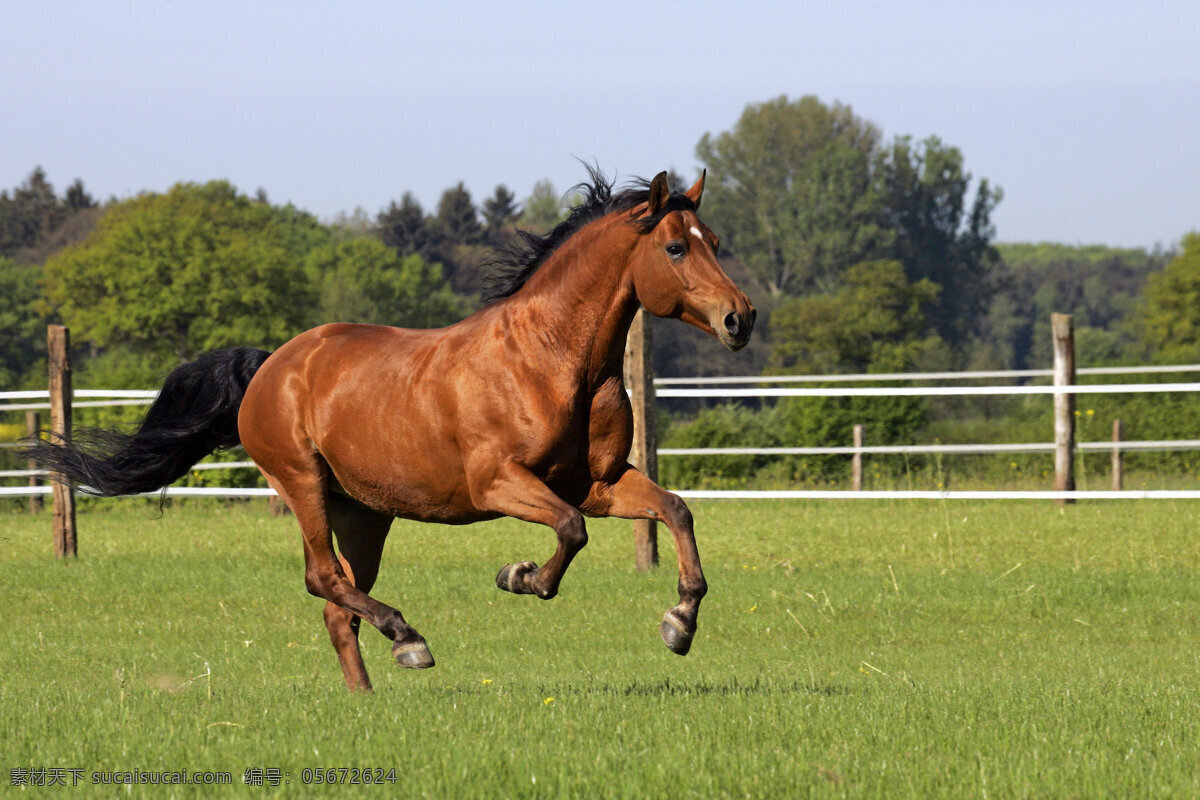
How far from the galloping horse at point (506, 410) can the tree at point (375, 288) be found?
2400 inches

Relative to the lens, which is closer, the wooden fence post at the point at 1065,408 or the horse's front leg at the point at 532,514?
the horse's front leg at the point at 532,514

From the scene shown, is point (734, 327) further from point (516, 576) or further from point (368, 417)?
point (368, 417)

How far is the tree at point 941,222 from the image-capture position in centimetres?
9525

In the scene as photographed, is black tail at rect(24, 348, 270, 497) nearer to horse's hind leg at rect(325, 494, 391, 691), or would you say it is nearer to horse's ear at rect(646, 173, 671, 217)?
horse's hind leg at rect(325, 494, 391, 691)

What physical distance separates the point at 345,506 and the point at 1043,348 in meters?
103

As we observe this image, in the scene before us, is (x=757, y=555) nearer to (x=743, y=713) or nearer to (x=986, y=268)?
(x=743, y=713)

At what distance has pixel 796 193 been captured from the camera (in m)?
91.5

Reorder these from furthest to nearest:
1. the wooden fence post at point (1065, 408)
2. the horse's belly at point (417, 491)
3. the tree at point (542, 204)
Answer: the tree at point (542, 204), the wooden fence post at point (1065, 408), the horse's belly at point (417, 491)

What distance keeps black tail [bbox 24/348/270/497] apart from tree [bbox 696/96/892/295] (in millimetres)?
82691

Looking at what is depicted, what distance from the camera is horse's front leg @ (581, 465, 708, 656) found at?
5.57 meters

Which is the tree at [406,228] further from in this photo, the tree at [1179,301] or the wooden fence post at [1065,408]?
the wooden fence post at [1065,408]

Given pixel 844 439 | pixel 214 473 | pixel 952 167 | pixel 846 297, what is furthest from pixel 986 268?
pixel 214 473

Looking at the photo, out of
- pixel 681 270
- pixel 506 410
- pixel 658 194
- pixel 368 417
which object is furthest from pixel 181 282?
pixel 681 270

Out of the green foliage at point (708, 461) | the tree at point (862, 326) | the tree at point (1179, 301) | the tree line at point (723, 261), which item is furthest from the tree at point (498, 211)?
the green foliage at point (708, 461)
